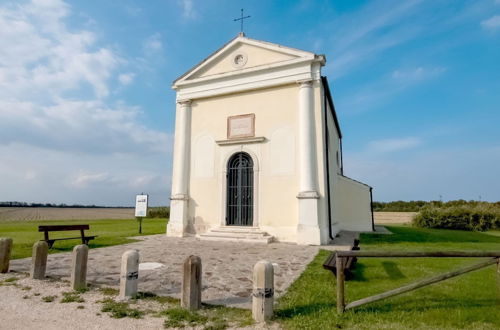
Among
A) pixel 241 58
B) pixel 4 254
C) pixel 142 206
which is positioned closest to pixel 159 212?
pixel 142 206

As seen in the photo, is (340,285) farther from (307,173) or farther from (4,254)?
(307,173)

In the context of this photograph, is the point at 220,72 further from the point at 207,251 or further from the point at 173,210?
the point at 207,251

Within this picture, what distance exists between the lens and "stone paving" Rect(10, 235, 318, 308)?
4.83 m

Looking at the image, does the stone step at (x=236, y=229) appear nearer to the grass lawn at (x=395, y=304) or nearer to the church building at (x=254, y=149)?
the church building at (x=254, y=149)

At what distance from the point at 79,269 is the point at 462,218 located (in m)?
23.4

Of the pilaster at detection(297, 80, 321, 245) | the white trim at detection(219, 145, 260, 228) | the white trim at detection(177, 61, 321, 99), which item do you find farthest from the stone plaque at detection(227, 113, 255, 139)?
the pilaster at detection(297, 80, 321, 245)

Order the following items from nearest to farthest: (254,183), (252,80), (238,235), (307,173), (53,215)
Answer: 1. (307,173)
2. (238,235)
3. (254,183)
4. (252,80)
5. (53,215)

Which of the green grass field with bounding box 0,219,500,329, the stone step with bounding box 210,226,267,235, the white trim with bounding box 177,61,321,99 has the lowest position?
the green grass field with bounding box 0,219,500,329

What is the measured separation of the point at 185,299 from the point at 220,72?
11.2m

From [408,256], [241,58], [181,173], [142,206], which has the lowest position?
[408,256]

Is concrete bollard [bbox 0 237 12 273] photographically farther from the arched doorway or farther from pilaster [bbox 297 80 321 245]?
pilaster [bbox 297 80 321 245]

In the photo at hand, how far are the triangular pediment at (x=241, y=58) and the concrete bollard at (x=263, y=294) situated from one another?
983cm

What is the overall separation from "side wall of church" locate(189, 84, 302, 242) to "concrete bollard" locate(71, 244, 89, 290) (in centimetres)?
743

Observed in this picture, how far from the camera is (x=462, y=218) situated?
1991 centimetres
